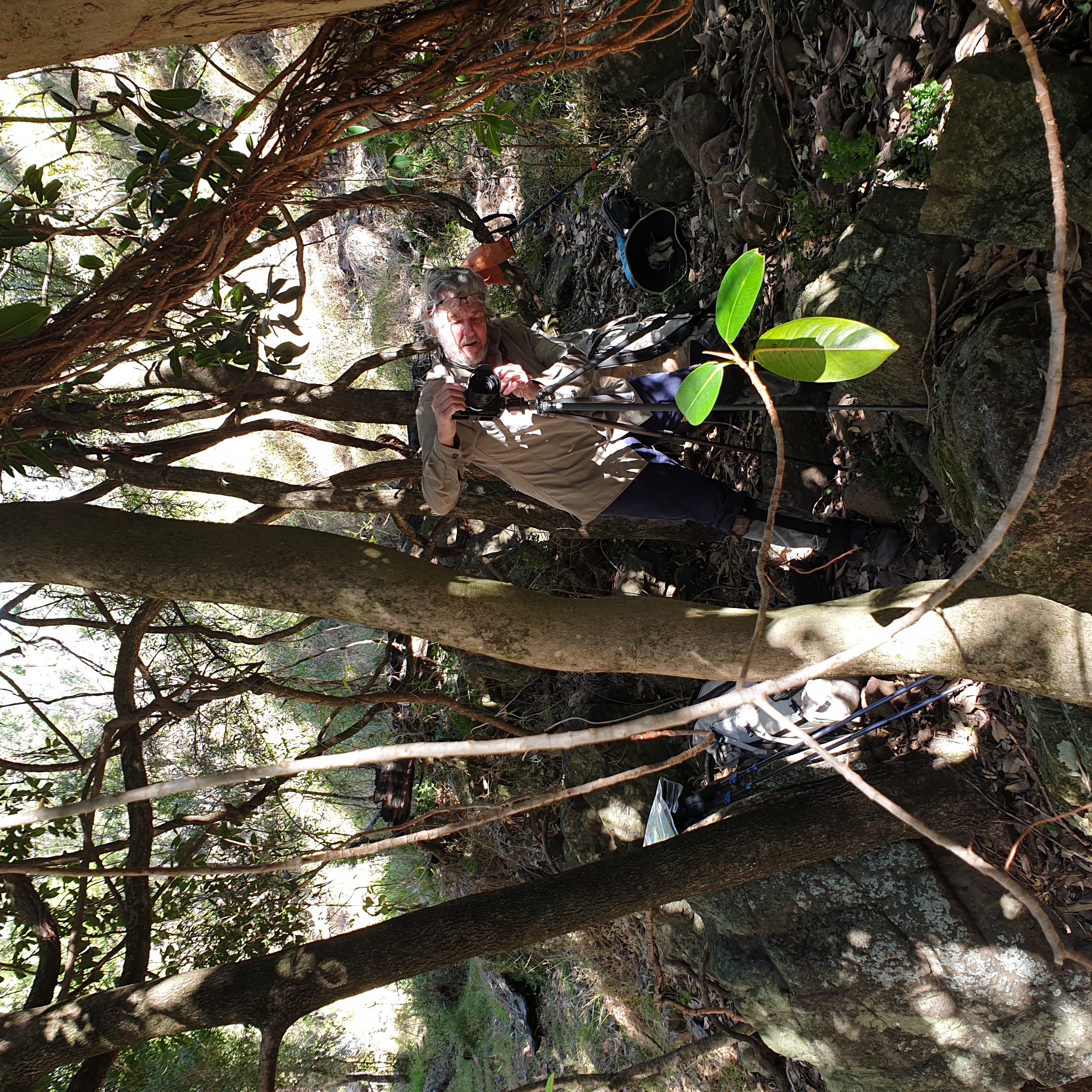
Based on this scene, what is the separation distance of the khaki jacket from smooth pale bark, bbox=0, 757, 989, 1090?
143cm

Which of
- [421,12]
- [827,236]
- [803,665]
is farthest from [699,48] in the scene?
[803,665]

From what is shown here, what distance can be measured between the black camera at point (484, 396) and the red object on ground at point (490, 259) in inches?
44.5

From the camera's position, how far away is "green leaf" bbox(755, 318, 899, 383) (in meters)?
1.24

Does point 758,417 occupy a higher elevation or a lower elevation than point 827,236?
lower

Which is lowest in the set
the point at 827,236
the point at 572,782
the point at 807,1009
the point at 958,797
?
the point at 807,1009

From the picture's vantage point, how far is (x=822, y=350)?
50.2 inches

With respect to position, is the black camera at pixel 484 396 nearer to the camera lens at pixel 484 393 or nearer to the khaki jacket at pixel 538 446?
the camera lens at pixel 484 393

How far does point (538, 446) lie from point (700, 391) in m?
1.83

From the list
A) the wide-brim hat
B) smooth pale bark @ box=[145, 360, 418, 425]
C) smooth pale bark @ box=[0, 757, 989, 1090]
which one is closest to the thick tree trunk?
smooth pale bark @ box=[0, 757, 989, 1090]

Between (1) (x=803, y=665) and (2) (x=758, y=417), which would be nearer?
(1) (x=803, y=665)

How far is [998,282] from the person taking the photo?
2.52 m

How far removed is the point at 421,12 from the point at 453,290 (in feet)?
3.50

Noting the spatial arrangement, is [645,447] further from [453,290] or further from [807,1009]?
[807,1009]

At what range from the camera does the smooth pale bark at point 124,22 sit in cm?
132
